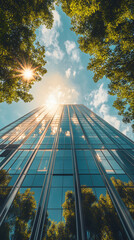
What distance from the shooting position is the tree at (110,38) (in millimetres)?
7314

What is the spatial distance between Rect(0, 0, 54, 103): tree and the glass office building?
10.3m

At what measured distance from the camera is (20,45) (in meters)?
8.83

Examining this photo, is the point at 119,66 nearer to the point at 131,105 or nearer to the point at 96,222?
the point at 131,105

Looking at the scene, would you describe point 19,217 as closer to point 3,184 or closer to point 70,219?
point 3,184

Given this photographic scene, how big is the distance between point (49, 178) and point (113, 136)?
62.2 ft

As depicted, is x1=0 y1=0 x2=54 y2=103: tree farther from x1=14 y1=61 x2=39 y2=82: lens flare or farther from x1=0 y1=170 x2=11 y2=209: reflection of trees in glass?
x1=0 y1=170 x2=11 y2=209: reflection of trees in glass

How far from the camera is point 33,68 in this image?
10.8m

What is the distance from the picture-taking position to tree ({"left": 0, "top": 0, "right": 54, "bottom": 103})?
294 inches

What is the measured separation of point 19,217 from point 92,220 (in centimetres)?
668

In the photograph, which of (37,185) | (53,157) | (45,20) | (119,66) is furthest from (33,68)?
(37,185)

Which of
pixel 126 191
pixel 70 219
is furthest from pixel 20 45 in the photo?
pixel 126 191

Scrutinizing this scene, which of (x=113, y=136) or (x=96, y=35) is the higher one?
(x=113, y=136)

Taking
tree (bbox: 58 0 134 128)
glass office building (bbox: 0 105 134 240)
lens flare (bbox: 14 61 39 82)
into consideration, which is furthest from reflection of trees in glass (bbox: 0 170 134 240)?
lens flare (bbox: 14 61 39 82)

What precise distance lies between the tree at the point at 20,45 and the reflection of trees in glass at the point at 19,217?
11.7 m
